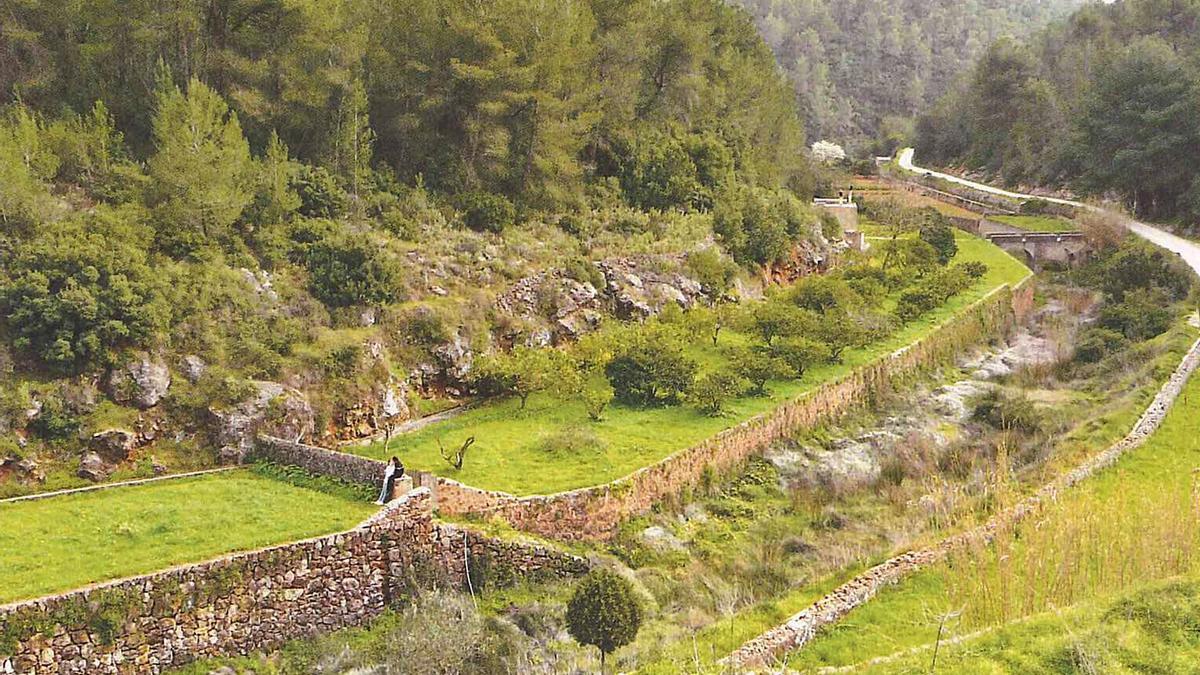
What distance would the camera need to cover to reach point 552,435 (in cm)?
1891

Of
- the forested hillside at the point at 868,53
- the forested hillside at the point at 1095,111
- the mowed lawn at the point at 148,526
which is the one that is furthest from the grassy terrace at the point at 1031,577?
the forested hillside at the point at 868,53

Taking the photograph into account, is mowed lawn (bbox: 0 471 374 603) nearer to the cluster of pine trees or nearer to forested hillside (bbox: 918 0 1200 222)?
the cluster of pine trees

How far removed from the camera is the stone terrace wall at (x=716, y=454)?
628 inches

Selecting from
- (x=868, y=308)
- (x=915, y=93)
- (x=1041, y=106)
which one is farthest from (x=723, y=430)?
(x=915, y=93)

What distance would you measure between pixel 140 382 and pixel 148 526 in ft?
14.0

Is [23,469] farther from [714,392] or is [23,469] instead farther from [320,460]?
[714,392]

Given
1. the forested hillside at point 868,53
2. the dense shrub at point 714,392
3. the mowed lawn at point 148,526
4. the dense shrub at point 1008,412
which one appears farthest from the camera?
the forested hillside at point 868,53

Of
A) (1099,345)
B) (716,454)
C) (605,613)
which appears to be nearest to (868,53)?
(1099,345)

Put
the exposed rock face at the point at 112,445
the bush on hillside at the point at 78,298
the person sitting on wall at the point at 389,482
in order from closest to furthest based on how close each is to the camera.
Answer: the person sitting on wall at the point at 389,482 < the exposed rock face at the point at 112,445 < the bush on hillside at the point at 78,298

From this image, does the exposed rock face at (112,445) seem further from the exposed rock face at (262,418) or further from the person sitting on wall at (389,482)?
the person sitting on wall at (389,482)

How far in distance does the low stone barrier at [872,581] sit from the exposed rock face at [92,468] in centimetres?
1172

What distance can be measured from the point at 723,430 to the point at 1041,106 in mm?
61446

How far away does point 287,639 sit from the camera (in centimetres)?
1324

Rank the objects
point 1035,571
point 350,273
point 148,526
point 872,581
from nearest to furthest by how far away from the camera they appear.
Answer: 1. point 1035,571
2. point 148,526
3. point 872,581
4. point 350,273
